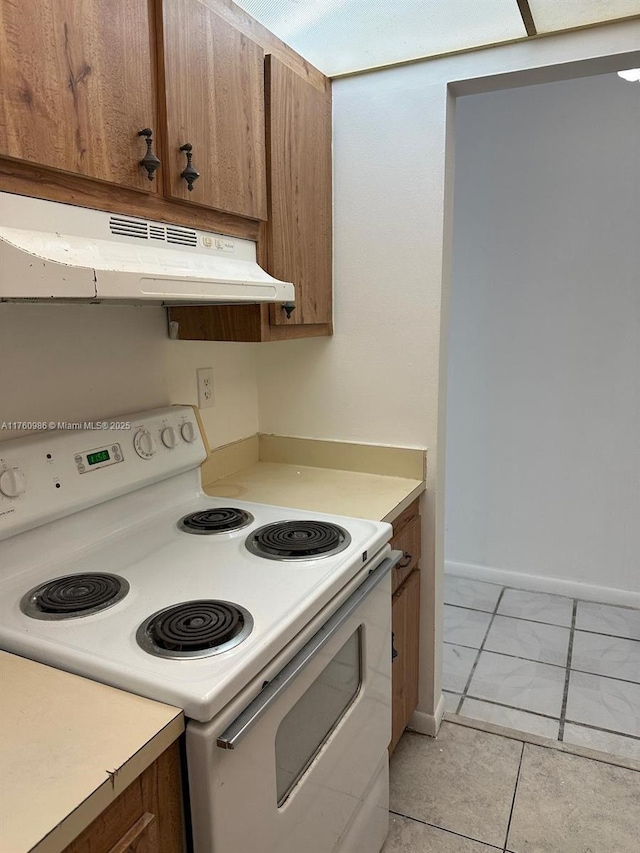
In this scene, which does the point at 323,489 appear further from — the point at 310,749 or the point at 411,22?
the point at 411,22

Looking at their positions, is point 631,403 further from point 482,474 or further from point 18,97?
point 18,97

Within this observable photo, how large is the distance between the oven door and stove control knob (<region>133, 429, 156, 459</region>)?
0.62 m

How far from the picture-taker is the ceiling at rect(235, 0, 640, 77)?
1454mm

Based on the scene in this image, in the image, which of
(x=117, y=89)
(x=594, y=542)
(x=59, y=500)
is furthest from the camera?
(x=594, y=542)

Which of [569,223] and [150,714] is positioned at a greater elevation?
[569,223]

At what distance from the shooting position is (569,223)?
2.71 m

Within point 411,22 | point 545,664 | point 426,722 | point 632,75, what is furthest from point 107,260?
point 632,75

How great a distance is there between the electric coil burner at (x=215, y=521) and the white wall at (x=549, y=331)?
1738 millimetres

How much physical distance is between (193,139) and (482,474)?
2.20 meters

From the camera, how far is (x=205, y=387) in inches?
74.2

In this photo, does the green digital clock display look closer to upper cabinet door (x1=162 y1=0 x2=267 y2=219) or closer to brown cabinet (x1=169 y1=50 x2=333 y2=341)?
brown cabinet (x1=169 y1=50 x2=333 y2=341)

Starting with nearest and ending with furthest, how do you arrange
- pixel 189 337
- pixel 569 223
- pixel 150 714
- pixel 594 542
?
pixel 150 714 < pixel 189 337 < pixel 569 223 < pixel 594 542

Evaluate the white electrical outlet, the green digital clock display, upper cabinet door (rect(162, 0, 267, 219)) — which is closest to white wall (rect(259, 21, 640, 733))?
the white electrical outlet

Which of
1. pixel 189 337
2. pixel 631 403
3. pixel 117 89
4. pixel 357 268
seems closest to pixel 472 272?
pixel 631 403
